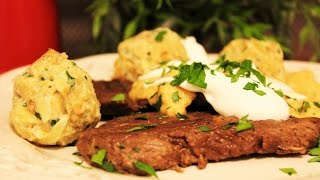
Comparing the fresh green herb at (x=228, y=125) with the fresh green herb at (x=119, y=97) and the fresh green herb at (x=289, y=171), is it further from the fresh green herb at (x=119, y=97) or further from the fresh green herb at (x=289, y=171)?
the fresh green herb at (x=119, y=97)

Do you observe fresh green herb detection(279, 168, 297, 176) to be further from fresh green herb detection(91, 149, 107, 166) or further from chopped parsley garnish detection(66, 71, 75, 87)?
chopped parsley garnish detection(66, 71, 75, 87)

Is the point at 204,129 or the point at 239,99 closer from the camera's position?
the point at 204,129

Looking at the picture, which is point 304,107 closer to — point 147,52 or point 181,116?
point 181,116

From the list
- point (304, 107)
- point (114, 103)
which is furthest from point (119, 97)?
point (304, 107)

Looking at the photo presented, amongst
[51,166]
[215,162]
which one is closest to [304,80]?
[215,162]

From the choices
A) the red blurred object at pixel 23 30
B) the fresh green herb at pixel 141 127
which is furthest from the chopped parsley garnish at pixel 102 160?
the red blurred object at pixel 23 30
